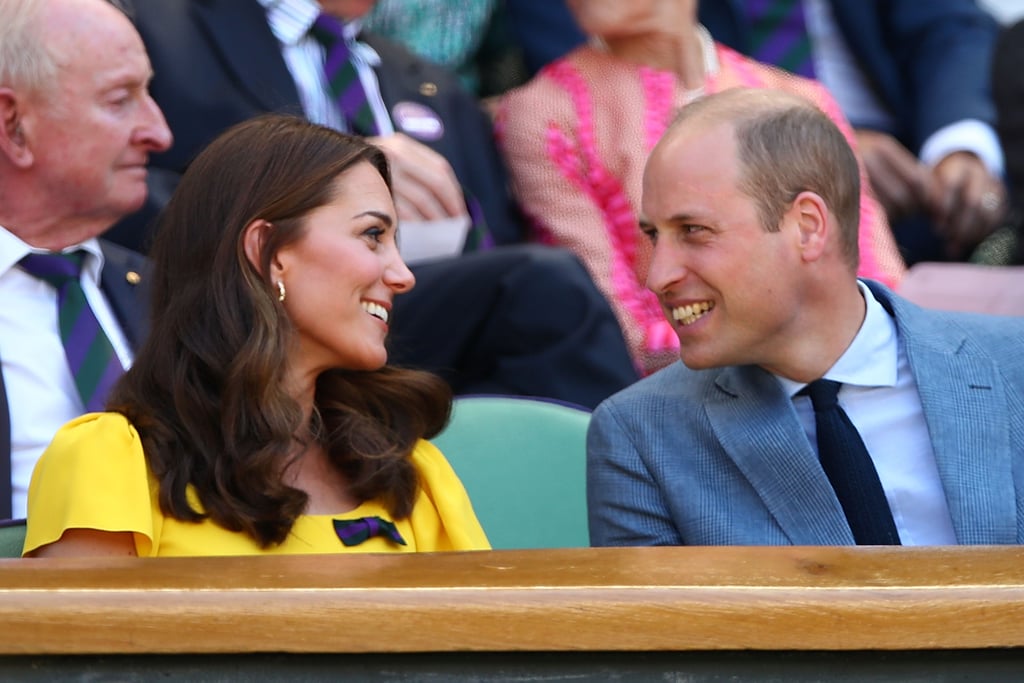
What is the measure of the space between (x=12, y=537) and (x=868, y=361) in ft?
3.65

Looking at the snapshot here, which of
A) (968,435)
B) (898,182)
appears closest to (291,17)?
(898,182)

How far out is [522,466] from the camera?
7.53ft

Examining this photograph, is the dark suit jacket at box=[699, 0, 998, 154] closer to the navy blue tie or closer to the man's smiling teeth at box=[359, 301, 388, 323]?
the navy blue tie

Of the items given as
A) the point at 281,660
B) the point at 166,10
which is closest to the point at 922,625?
the point at 281,660

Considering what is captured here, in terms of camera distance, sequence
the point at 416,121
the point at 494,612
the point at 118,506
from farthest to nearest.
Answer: the point at 416,121 → the point at 118,506 → the point at 494,612

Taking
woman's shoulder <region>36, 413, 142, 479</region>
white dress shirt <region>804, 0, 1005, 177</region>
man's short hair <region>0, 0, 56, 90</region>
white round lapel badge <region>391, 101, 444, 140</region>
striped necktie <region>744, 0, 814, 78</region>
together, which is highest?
man's short hair <region>0, 0, 56, 90</region>

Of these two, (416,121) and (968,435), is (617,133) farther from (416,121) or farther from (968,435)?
(968,435)

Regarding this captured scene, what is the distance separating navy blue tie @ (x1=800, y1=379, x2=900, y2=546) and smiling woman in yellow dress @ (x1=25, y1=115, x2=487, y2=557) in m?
0.46

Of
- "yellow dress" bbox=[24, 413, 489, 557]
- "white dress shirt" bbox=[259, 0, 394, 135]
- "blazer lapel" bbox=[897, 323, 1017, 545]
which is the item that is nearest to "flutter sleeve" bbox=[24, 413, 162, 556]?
"yellow dress" bbox=[24, 413, 489, 557]

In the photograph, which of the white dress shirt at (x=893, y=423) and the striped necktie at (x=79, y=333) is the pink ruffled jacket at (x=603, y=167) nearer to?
the white dress shirt at (x=893, y=423)

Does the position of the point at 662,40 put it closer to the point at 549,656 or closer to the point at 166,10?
the point at 166,10

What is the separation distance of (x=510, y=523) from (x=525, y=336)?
0.53m

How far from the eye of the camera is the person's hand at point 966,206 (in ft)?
12.0

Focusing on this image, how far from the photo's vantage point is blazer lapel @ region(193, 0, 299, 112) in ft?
9.64
